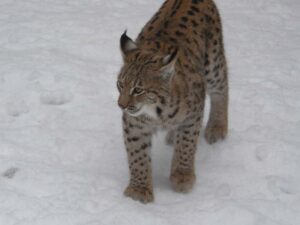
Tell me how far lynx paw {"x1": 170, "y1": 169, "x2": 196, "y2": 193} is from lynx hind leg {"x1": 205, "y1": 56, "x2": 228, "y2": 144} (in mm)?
918

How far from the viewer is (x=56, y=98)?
7363mm

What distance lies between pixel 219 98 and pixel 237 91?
1080 millimetres

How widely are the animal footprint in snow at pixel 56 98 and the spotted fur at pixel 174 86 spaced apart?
1.47m

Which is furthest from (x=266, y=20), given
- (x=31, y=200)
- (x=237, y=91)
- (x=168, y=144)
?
(x=31, y=200)

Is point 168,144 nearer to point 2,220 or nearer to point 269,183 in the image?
point 269,183

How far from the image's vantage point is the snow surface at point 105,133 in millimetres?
5555

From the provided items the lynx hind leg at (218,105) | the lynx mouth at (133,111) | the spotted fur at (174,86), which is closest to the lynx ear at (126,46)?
the spotted fur at (174,86)

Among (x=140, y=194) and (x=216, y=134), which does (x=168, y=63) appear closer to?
(x=140, y=194)

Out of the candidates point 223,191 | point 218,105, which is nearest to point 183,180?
point 223,191

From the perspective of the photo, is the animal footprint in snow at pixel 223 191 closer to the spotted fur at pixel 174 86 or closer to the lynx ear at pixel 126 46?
the spotted fur at pixel 174 86

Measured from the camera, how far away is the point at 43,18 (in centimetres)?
972

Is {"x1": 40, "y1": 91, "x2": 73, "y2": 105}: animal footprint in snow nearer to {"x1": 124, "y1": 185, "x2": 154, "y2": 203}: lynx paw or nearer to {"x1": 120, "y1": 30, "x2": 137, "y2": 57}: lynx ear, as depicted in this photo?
{"x1": 124, "y1": 185, "x2": 154, "y2": 203}: lynx paw

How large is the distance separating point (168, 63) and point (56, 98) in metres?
2.61

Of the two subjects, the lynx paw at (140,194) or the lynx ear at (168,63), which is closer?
the lynx ear at (168,63)
